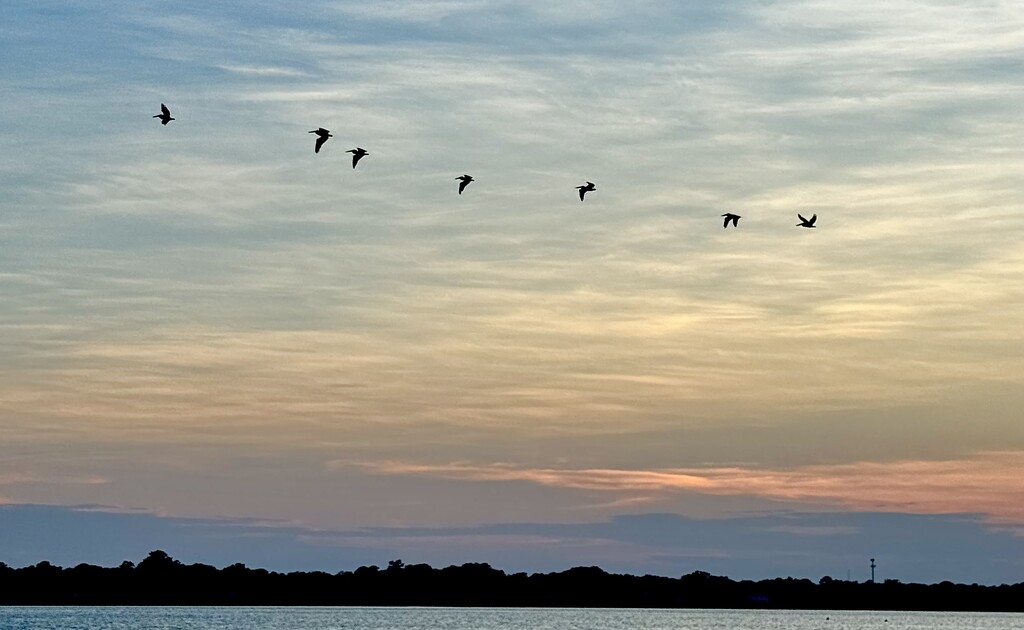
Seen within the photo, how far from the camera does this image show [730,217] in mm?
70750

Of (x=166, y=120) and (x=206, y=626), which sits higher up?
(x=166, y=120)

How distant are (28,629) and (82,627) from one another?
9.30 meters

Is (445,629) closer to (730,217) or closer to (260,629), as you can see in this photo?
(260,629)

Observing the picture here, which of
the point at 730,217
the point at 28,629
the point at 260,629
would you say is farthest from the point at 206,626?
the point at 730,217

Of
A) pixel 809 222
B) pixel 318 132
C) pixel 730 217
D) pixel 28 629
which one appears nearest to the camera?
pixel 318 132

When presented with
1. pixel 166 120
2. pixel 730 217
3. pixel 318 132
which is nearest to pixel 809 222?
pixel 730 217

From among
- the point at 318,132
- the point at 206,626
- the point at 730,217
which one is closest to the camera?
the point at 318,132

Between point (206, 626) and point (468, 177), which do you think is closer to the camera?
point (468, 177)

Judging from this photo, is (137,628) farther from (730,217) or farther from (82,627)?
(730,217)

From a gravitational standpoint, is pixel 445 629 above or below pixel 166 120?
below

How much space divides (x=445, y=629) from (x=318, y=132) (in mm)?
148719

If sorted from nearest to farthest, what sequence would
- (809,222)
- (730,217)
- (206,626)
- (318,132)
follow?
(318,132) < (809,222) < (730,217) < (206,626)

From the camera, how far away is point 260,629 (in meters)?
198

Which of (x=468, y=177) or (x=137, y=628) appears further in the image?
(x=137, y=628)
